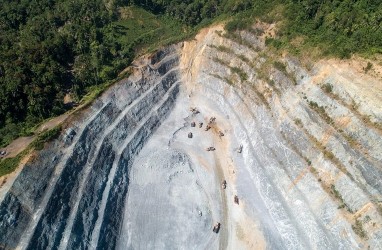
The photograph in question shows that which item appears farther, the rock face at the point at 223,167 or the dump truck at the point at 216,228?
the dump truck at the point at 216,228

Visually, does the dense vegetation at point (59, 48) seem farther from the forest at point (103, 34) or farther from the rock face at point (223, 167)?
the rock face at point (223, 167)

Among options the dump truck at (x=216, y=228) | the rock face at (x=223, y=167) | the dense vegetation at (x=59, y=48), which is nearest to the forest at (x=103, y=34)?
the dense vegetation at (x=59, y=48)

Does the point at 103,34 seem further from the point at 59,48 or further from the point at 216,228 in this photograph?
the point at 216,228

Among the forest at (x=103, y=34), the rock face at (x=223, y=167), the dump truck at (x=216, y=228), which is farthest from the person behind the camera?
the forest at (x=103, y=34)

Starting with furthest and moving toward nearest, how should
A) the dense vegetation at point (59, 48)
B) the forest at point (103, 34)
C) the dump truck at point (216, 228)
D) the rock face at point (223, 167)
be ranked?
the dense vegetation at point (59, 48)
the forest at point (103, 34)
the dump truck at point (216, 228)
the rock face at point (223, 167)

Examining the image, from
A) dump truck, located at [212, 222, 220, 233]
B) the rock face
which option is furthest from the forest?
dump truck, located at [212, 222, 220, 233]

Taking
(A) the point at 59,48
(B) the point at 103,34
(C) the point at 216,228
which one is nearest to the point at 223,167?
(C) the point at 216,228

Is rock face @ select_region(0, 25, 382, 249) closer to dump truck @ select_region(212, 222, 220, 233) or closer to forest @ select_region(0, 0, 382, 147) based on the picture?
dump truck @ select_region(212, 222, 220, 233)
